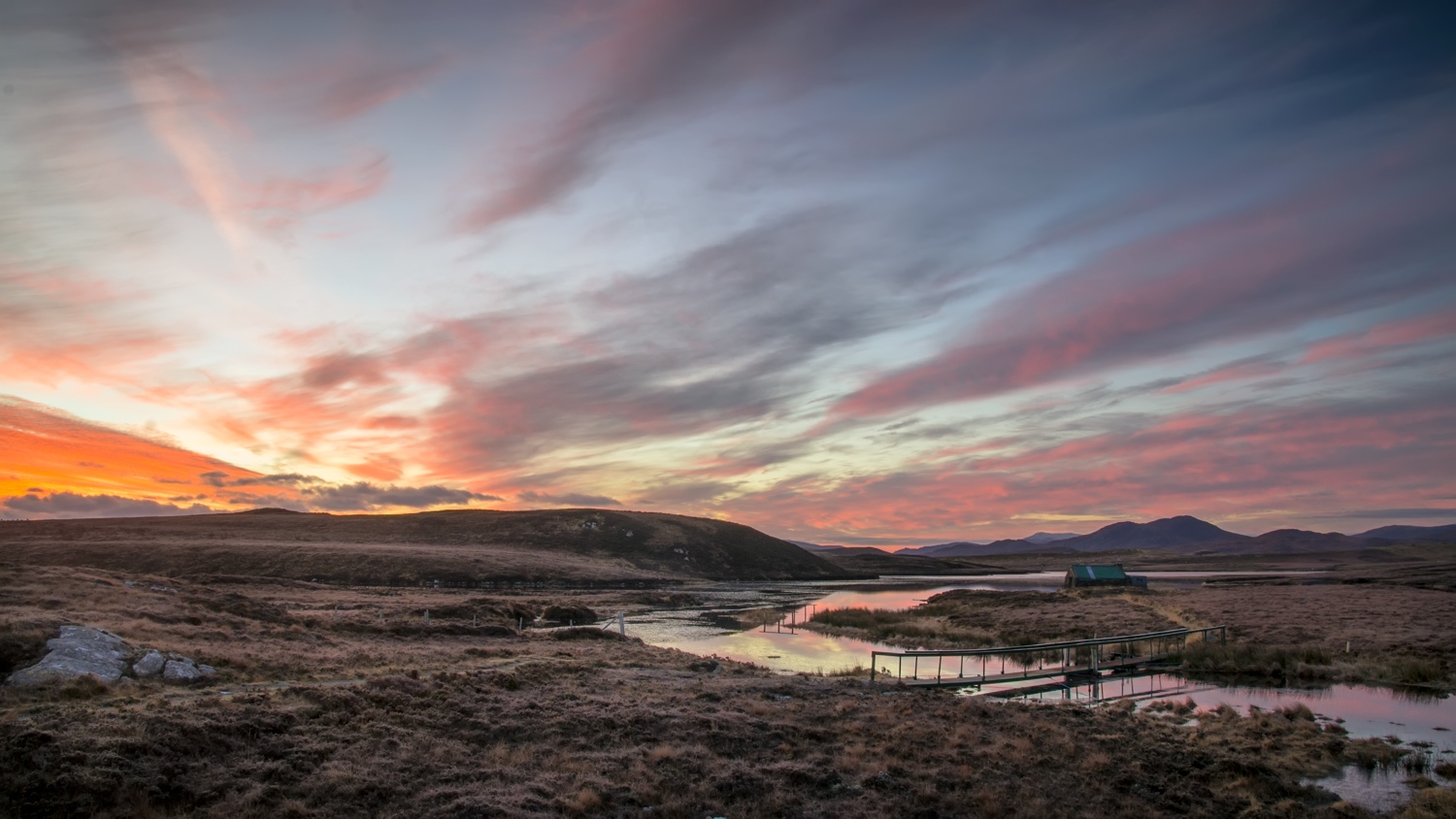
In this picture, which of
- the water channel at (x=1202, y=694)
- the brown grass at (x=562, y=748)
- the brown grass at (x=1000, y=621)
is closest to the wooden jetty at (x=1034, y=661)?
the water channel at (x=1202, y=694)

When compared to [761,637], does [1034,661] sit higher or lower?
higher

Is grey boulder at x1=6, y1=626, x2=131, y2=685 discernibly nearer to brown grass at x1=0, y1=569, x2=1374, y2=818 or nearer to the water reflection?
brown grass at x1=0, y1=569, x2=1374, y2=818

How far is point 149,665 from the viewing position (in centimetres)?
1931

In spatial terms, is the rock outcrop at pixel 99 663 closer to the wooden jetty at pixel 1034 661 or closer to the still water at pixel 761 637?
the still water at pixel 761 637

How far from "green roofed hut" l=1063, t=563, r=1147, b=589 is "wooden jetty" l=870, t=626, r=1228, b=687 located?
42856 mm

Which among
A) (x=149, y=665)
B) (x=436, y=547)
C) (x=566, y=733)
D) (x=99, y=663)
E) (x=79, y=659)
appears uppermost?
(x=79, y=659)

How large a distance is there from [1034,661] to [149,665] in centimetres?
3456

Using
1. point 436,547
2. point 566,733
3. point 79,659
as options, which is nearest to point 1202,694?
point 566,733

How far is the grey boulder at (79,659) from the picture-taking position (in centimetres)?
1688

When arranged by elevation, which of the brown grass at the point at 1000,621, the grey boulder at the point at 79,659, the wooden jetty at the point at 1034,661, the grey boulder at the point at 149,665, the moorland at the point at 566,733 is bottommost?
the brown grass at the point at 1000,621

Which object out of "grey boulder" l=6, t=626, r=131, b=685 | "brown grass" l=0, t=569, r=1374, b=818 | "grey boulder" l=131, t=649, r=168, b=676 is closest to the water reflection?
"brown grass" l=0, t=569, r=1374, b=818

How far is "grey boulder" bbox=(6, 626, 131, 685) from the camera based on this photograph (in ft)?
55.4

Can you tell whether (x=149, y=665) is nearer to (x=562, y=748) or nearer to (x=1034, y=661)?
(x=562, y=748)

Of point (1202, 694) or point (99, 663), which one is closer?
point (99, 663)
